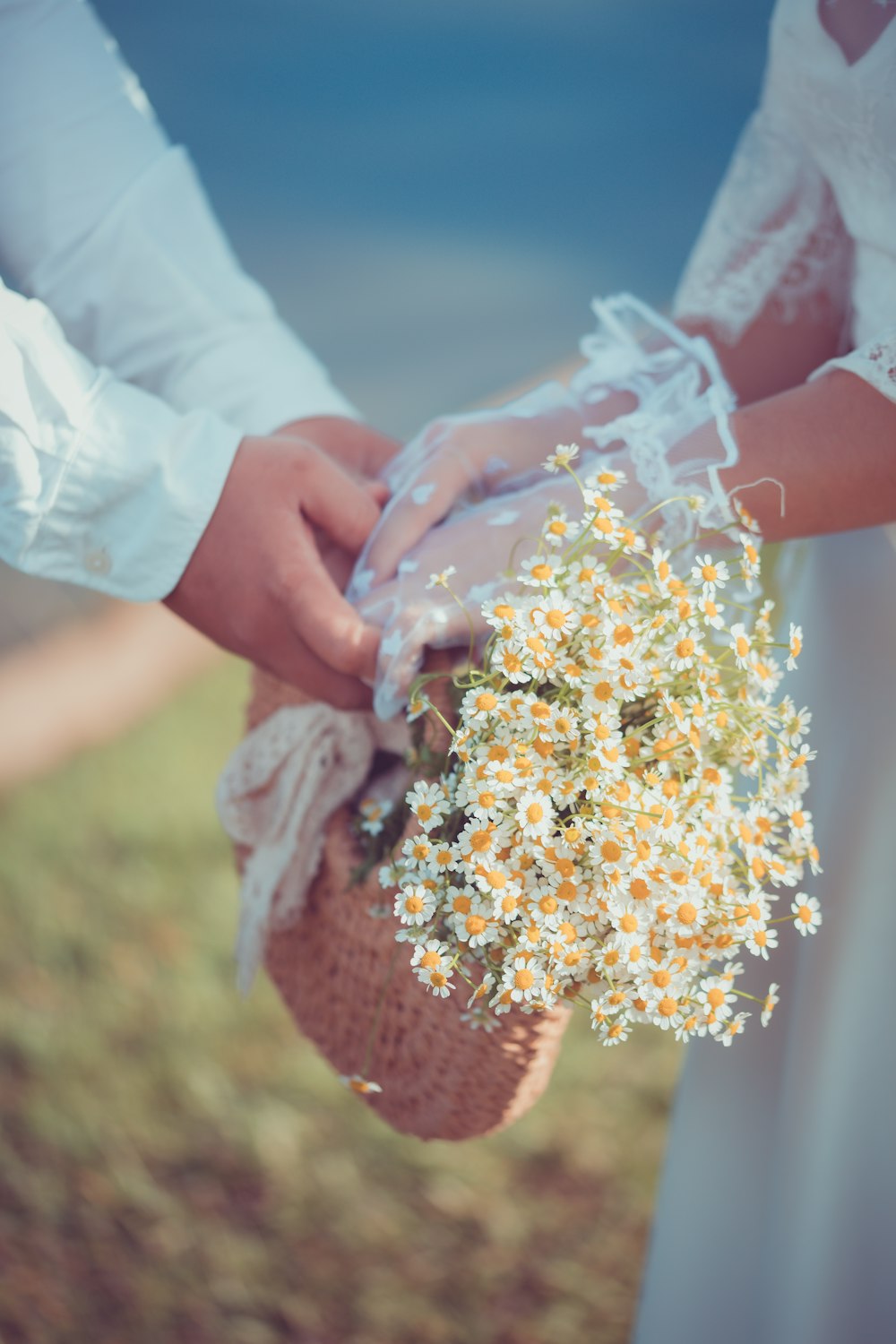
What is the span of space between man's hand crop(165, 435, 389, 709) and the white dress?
47 cm

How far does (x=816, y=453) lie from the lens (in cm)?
91

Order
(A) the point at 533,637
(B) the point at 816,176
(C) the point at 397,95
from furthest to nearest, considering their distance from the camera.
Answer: (C) the point at 397,95
(B) the point at 816,176
(A) the point at 533,637

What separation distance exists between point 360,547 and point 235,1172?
1342mm

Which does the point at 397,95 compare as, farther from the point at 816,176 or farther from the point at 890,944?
the point at 890,944

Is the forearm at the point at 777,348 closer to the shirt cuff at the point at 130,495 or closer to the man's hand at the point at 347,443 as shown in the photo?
the man's hand at the point at 347,443

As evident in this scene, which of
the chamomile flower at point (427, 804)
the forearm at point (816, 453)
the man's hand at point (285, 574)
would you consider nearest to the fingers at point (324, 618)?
the man's hand at point (285, 574)

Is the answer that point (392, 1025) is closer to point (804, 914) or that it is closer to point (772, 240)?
point (804, 914)

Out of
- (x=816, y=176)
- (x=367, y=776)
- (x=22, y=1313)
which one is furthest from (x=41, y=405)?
(x=22, y=1313)

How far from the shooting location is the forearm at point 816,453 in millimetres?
902

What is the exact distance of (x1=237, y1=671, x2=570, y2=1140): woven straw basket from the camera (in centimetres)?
90

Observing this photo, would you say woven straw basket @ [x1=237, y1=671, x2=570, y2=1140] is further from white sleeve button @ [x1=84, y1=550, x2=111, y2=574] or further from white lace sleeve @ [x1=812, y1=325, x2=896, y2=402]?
white lace sleeve @ [x1=812, y1=325, x2=896, y2=402]

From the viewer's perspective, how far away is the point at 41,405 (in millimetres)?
968

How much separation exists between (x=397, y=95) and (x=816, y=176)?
4.16 metres

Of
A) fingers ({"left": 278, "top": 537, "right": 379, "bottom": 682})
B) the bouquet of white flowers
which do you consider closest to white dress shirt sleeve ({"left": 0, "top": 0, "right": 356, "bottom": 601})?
fingers ({"left": 278, "top": 537, "right": 379, "bottom": 682})
